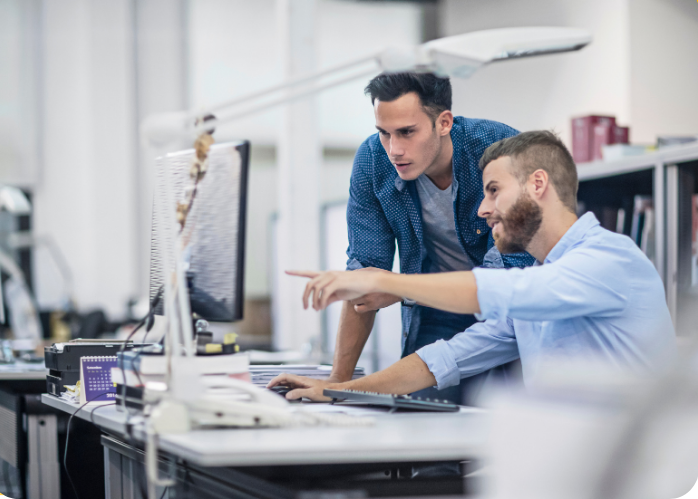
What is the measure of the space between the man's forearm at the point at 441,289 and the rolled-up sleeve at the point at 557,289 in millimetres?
16

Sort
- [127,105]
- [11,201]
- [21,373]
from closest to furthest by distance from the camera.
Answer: [21,373] < [11,201] < [127,105]

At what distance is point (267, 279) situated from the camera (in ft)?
20.5

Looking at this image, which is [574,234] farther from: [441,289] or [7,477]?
[7,477]

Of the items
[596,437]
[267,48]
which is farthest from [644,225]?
[267,48]

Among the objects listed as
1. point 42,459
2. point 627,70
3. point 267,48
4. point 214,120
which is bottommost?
point 42,459

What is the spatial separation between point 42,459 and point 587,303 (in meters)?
1.90

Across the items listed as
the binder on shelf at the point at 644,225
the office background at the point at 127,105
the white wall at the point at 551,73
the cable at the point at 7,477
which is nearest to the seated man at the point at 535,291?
the binder on shelf at the point at 644,225

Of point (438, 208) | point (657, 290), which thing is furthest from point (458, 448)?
point (438, 208)

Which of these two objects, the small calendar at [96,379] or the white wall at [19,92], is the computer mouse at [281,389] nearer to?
the small calendar at [96,379]

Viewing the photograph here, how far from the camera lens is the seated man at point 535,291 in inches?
51.6

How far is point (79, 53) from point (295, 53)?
2.44m

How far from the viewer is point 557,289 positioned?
1324 mm

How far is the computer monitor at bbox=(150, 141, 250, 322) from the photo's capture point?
127 centimetres

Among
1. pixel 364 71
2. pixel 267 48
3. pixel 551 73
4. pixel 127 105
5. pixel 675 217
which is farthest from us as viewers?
pixel 267 48
